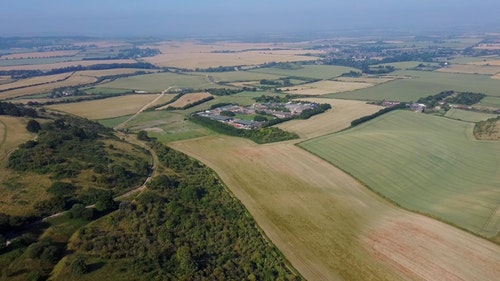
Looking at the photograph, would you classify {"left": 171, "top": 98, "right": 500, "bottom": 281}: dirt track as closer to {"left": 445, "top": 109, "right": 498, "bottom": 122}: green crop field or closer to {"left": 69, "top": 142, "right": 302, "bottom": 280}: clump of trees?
{"left": 69, "top": 142, "right": 302, "bottom": 280}: clump of trees

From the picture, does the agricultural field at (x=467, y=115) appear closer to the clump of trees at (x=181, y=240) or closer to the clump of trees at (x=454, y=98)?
the clump of trees at (x=454, y=98)

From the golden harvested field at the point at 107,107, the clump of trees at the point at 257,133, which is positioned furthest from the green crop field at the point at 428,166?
the golden harvested field at the point at 107,107

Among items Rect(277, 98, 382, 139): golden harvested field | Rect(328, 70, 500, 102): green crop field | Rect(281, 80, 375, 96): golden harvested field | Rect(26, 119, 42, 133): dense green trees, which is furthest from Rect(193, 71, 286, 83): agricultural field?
Rect(26, 119, 42, 133): dense green trees

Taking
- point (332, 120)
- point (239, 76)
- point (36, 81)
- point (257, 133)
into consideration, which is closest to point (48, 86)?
point (36, 81)

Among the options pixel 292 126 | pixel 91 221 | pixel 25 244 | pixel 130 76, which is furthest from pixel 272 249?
pixel 130 76

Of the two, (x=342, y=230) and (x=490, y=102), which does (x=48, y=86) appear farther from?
(x=490, y=102)

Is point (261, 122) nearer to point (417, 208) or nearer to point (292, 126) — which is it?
point (292, 126)
